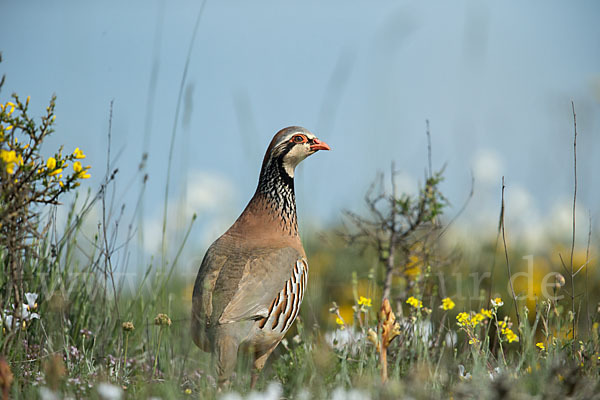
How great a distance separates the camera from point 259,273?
373cm

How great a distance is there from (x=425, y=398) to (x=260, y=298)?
154 cm

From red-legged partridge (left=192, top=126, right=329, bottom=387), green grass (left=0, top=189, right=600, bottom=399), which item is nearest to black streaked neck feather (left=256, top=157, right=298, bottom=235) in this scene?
red-legged partridge (left=192, top=126, right=329, bottom=387)

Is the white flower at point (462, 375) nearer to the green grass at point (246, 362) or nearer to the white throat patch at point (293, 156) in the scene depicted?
the green grass at point (246, 362)

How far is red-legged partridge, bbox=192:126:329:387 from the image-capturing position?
3570mm

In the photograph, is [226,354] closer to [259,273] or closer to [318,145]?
[259,273]

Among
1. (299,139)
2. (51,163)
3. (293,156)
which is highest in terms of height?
(299,139)

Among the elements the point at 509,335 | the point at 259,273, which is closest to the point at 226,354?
the point at 259,273

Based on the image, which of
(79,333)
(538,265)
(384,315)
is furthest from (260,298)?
(538,265)

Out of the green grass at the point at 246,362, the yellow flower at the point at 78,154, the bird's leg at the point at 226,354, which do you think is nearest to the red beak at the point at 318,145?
the green grass at the point at 246,362

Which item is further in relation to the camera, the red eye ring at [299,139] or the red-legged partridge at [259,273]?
the red eye ring at [299,139]

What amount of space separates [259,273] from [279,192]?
0.70 meters

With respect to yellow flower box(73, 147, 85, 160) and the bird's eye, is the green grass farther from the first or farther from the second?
Result: the bird's eye

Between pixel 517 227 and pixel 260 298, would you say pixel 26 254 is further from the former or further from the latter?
pixel 517 227

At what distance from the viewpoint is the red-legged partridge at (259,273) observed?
357 cm
